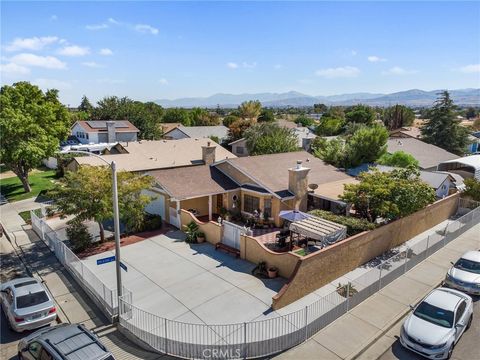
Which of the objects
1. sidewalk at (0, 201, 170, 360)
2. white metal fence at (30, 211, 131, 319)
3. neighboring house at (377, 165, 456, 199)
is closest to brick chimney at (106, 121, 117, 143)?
sidewalk at (0, 201, 170, 360)

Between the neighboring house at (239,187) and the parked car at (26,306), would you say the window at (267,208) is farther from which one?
the parked car at (26,306)

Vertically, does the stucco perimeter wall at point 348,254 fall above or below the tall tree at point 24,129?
below

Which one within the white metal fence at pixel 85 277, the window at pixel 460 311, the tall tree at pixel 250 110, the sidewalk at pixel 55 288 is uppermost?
the tall tree at pixel 250 110

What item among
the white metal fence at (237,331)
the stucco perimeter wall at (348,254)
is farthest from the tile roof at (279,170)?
the white metal fence at (237,331)

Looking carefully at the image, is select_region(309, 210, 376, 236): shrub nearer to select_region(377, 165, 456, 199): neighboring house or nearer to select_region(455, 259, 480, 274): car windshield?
select_region(455, 259, 480, 274): car windshield

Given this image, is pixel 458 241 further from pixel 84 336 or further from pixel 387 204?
pixel 84 336
